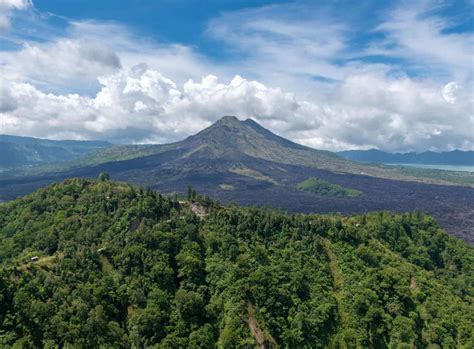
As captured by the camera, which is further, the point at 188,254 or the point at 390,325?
the point at 188,254

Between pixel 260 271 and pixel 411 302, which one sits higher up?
pixel 260 271

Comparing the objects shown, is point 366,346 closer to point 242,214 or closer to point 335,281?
point 335,281

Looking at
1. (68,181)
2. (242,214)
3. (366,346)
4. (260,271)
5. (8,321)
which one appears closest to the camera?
(8,321)

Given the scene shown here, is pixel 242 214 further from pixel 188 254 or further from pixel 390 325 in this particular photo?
pixel 390 325

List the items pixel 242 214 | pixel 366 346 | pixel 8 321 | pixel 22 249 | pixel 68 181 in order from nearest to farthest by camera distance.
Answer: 1. pixel 8 321
2. pixel 366 346
3. pixel 22 249
4. pixel 242 214
5. pixel 68 181

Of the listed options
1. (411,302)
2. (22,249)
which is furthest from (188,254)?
(411,302)

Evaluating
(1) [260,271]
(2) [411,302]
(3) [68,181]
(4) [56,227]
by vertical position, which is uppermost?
(3) [68,181]
